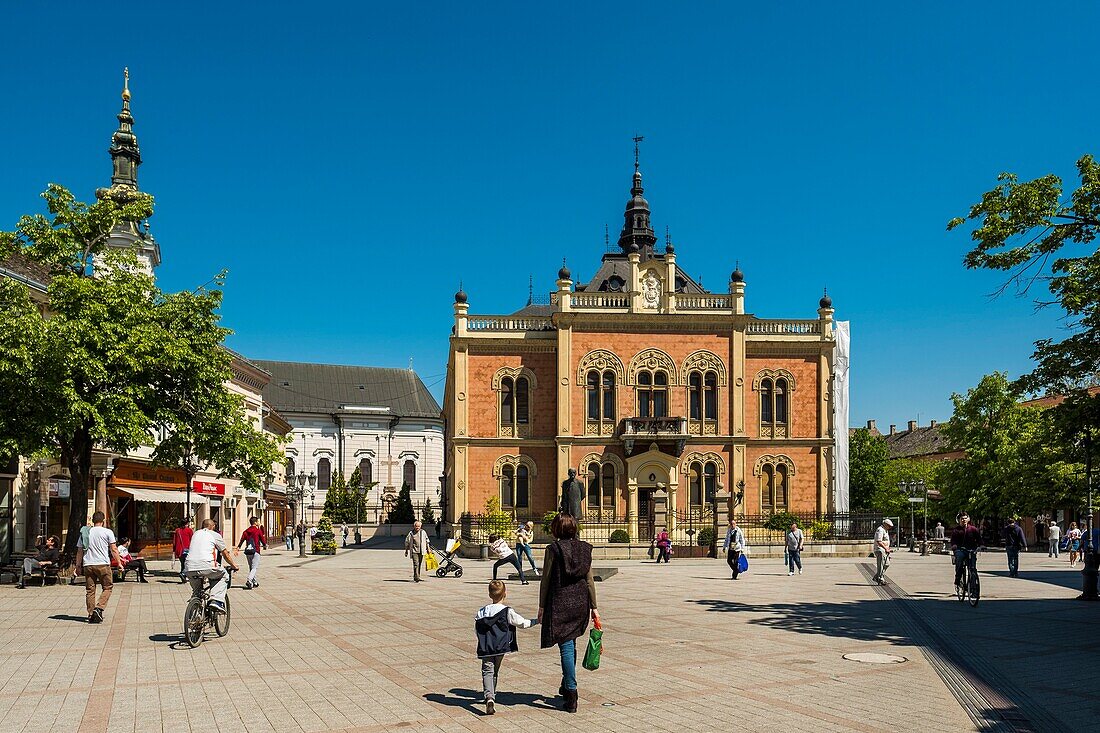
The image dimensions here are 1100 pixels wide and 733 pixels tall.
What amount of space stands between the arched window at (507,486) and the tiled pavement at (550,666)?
93.2 feet

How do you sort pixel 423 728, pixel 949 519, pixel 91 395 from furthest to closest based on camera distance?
pixel 949 519, pixel 91 395, pixel 423 728

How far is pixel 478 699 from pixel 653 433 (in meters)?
39.1

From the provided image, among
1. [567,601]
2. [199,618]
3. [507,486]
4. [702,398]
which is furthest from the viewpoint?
[507,486]

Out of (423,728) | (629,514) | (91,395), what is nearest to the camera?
(423,728)

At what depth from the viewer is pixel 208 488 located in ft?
147

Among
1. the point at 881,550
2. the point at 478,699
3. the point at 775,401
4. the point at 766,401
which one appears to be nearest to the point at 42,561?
the point at 478,699

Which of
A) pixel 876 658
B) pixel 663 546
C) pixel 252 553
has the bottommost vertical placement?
pixel 663 546

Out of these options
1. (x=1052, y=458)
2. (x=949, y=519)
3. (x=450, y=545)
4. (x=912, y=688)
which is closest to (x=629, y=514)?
(x=450, y=545)

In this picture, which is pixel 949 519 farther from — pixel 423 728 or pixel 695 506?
pixel 423 728

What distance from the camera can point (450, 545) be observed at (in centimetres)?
2764

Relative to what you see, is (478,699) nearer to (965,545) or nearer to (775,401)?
(965,545)

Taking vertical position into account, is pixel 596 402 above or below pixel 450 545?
above

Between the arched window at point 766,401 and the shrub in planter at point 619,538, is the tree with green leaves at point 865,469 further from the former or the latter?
the shrub in planter at point 619,538

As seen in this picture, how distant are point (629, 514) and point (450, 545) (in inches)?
868
